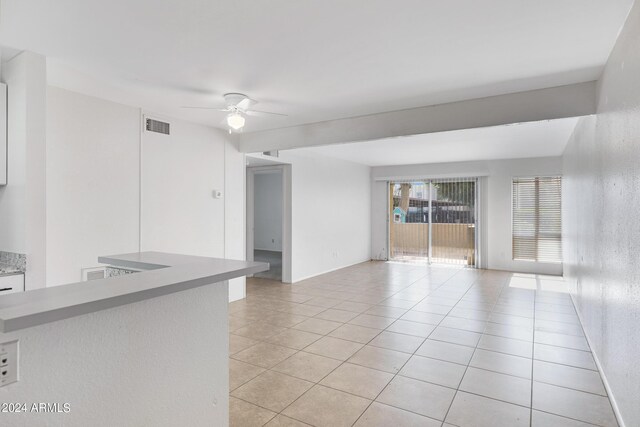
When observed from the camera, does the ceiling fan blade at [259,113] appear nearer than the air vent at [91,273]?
No

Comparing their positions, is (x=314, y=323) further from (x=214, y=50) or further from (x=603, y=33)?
(x=603, y=33)

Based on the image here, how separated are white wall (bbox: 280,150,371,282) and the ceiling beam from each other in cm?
164

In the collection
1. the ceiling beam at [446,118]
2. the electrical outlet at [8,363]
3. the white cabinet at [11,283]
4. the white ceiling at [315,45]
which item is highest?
the white ceiling at [315,45]

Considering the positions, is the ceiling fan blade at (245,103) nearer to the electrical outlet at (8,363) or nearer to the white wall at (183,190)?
the white wall at (183,190)

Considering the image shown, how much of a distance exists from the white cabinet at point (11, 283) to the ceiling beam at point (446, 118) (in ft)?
10.3

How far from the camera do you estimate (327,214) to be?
7562mm

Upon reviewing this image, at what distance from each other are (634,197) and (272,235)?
893 centimetres

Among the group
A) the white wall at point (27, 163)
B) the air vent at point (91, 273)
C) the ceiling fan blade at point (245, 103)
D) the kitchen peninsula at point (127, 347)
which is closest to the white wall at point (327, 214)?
the ceiling fan blade at point (245, 103)

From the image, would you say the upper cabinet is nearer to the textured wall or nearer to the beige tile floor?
the textured wall

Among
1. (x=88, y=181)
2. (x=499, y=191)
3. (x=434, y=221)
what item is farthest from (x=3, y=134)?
(x=499, y=191)

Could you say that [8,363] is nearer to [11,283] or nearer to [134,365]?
[134,365]

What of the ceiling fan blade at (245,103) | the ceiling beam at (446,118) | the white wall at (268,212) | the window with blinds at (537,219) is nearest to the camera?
the ceiling beam at (446,118)

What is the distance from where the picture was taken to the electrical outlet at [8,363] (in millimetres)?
964

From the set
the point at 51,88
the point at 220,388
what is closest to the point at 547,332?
the point at 220,388
